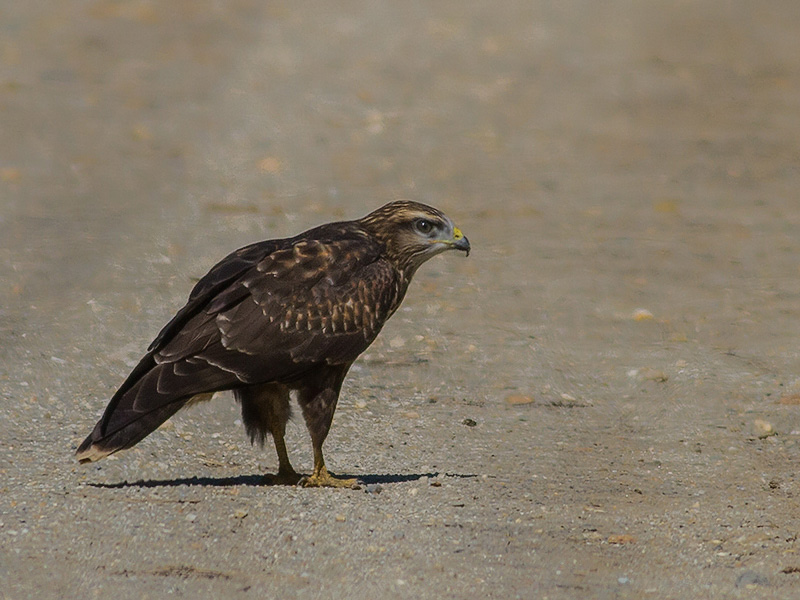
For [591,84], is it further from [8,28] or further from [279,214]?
[8,28]

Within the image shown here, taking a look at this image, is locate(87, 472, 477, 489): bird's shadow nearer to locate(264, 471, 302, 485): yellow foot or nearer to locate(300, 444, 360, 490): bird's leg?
locate(264, 471, 302, 485): yellow foot

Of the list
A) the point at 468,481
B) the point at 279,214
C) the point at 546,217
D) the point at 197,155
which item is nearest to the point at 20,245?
the point at 279,214

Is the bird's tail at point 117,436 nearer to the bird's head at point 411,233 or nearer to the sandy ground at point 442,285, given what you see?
the sandy ground at point 442,285

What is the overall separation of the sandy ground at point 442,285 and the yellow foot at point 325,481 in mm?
101

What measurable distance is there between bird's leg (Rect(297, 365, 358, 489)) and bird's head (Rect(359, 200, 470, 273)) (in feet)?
2.65

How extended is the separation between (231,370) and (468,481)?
1363mm

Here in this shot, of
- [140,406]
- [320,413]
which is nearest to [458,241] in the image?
[320,413]

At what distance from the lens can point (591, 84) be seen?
653 inches

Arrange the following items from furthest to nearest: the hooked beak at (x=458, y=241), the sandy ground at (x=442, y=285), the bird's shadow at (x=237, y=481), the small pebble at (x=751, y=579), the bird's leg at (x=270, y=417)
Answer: the hooked beak at (x=458, y=241) < the bird's leg at (x=270, y=417) < the bird's shadow at (x=237, y=481) < the sandy ground at (x=442, y=285) < the small pebble at (x=751, y=579)

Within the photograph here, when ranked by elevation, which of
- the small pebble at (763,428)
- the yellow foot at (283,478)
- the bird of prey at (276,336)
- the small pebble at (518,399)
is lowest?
the small pebble at (763,428)

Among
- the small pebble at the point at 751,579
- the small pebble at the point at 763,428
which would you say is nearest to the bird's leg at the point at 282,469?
the small pebble at the point at 751,579

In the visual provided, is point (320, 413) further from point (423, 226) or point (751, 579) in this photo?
point (751, 579)

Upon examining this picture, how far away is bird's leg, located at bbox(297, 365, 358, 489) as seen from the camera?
263 inches

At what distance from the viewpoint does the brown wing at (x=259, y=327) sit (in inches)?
245
